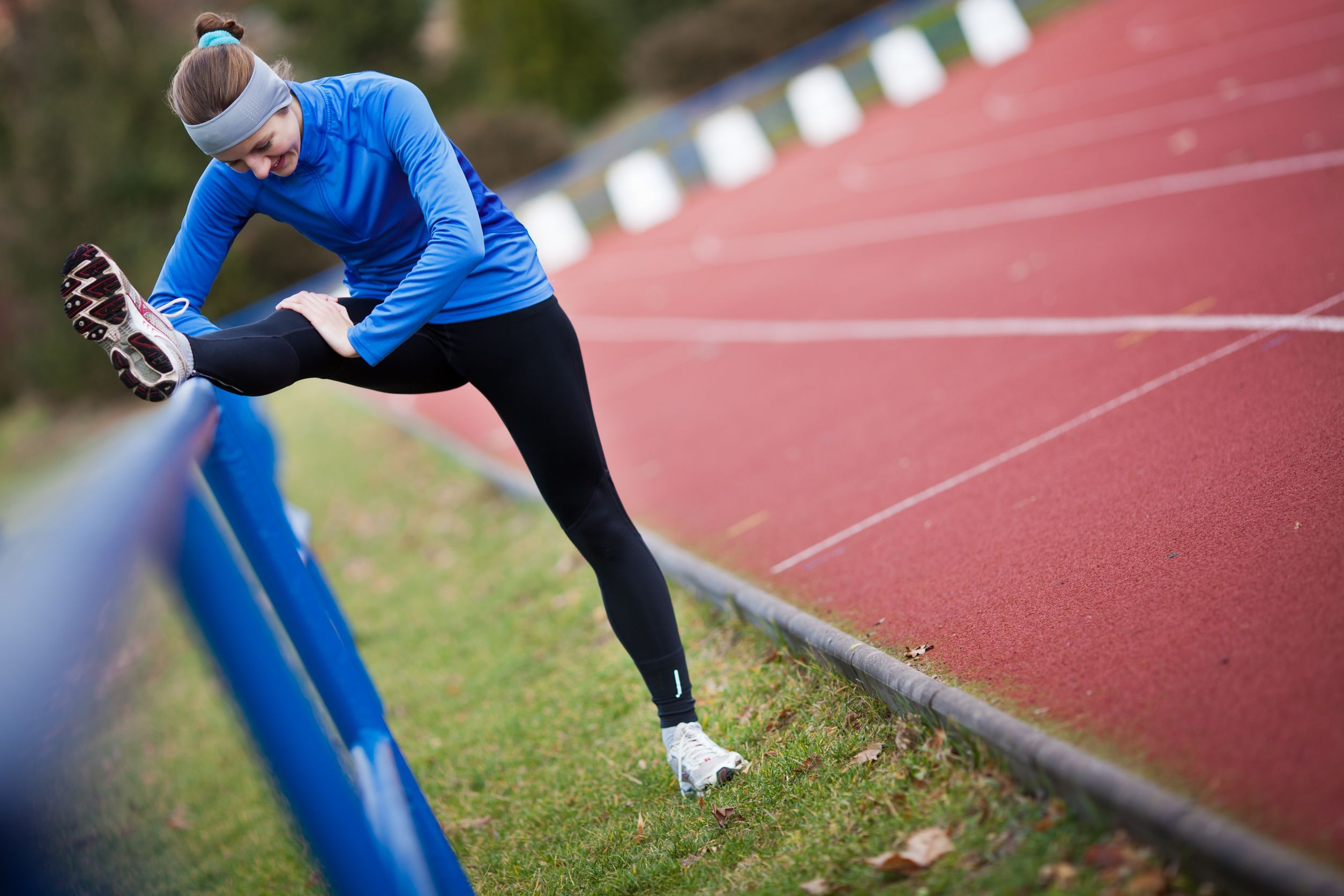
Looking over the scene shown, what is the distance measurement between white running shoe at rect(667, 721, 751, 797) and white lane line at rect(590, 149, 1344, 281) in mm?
6207

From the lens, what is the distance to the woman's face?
3.07 meters

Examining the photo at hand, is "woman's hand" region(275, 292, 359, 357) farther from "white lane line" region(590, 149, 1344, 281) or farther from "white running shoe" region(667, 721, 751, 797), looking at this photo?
"white lane line" region(590, 149, 1344, 281)

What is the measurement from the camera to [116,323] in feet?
8.96

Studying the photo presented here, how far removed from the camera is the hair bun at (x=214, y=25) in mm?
3227

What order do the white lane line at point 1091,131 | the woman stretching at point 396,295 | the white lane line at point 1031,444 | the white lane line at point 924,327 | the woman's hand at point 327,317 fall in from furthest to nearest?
the white lane line at point 1091,131 → the white lane line at point 924,327 → the white lane line at point 1031,444 → the woman's hand at point 327,317 → the woman stretching at point 396,295

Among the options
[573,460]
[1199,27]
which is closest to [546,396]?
[573,460]

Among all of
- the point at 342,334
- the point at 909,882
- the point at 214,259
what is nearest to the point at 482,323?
the point at 342,334

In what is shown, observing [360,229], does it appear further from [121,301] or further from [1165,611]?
[1165,611]

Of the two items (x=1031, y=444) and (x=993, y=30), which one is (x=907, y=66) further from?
(x=1031, y=444)

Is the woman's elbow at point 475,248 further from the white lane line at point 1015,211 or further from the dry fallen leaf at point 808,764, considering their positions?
the white lane line at point 1015,211

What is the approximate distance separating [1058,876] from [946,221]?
9.31m

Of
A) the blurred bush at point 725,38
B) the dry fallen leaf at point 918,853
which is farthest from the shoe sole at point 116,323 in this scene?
the blurred bush at point 725,38

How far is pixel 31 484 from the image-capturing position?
18.1 meters

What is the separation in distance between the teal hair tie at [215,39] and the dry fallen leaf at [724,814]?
2461 millimetres
